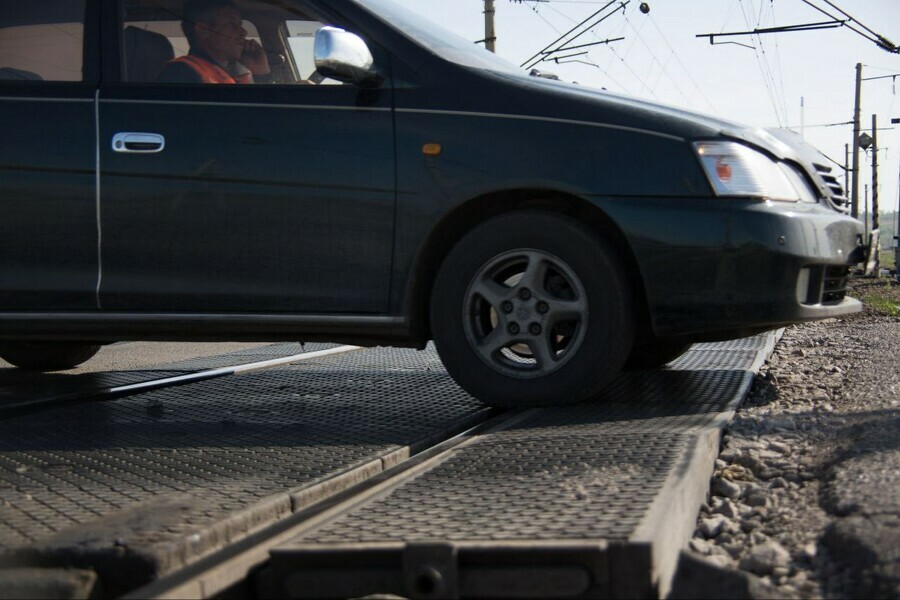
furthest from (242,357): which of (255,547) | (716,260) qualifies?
(255,547)

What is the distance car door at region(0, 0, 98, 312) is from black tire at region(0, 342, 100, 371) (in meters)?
1.51

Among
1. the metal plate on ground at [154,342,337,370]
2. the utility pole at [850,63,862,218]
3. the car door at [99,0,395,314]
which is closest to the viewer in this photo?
the car door at [99,0,395,314]

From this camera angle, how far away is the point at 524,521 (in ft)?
8.14

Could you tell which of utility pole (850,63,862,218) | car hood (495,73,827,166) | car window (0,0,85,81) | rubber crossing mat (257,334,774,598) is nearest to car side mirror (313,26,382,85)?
car hood (495,73,827,166)

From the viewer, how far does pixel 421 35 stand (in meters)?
4.73

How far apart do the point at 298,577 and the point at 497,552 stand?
0.40 m

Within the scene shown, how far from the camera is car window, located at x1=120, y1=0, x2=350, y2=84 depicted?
15.6 ft

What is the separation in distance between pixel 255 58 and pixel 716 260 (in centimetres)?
206

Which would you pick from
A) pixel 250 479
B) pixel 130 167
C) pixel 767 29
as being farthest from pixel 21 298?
pixel 767 29

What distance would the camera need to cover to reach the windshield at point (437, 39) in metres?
4.66

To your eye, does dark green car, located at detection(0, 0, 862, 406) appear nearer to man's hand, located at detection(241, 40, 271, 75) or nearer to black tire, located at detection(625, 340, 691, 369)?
man's hand, located at detection(241, 40, 271, 75)

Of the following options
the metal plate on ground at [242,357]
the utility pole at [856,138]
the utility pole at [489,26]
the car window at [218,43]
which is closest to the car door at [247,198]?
the car window at [218,43]

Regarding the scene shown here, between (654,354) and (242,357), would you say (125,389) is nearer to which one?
(242,357)

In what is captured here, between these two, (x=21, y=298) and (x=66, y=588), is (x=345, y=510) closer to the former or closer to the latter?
(x=66, y=588)
